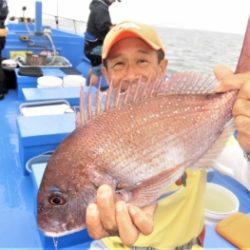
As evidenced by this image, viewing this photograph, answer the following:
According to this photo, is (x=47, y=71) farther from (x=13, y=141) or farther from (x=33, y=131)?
(x=33, y=131)

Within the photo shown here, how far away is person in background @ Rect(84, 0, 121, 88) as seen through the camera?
6.39 m

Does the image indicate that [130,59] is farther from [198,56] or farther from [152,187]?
[198,56]

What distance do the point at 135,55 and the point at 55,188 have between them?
102 cm

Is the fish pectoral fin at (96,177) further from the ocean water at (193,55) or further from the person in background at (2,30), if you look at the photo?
Result: the person in background at (2,30)

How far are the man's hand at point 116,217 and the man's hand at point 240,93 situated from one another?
437 millimetres

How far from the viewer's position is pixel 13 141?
3.83 metres

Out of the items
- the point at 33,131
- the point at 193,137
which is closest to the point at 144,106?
the point at 193,137

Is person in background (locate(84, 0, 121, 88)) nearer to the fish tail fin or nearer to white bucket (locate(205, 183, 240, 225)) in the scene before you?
white bucket (locate(205, 183, 240, 225))

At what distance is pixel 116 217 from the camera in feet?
3.48

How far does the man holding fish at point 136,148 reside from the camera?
105cm

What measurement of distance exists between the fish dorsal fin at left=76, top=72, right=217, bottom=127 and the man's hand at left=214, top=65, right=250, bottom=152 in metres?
0.05

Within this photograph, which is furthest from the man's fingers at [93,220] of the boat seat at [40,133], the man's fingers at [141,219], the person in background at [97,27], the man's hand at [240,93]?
the person in background at [97,27]

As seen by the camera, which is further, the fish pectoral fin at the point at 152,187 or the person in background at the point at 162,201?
the person in background at the point at 162,201

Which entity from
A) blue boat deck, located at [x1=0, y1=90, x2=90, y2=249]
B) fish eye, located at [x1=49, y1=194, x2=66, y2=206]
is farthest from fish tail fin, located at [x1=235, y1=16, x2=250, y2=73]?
blue boat deck, located at [x1=0, y1=90, x2=90, y2=249]
